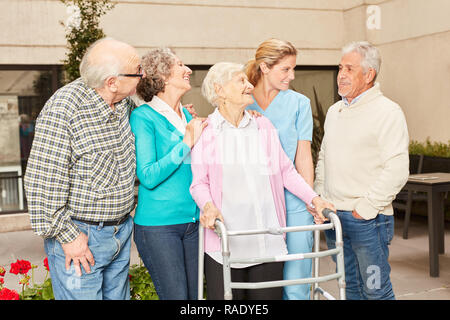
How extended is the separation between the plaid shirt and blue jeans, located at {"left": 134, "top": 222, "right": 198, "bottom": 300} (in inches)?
7.6

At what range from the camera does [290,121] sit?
8.71ft

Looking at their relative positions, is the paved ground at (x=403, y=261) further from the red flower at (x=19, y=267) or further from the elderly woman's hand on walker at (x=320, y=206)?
the red flower at (x=19, y=267)

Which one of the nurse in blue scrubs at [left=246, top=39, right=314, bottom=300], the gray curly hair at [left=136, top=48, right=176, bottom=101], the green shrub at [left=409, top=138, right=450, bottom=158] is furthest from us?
the green shrub at [left=409, top=138, right=450, bottom=158]

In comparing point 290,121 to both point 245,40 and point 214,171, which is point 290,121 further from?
point 245,40

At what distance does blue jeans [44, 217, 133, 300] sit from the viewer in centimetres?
223

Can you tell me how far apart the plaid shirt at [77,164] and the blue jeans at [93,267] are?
2.8 inches

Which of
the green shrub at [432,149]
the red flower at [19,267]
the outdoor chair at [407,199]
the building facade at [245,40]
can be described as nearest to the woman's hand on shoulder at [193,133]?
the red flower at [19,267]

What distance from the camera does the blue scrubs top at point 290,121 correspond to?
265 centimetres

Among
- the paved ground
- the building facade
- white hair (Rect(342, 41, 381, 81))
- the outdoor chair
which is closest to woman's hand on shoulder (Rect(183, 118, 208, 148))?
white hair (Rect(342, 41, 381, 81))

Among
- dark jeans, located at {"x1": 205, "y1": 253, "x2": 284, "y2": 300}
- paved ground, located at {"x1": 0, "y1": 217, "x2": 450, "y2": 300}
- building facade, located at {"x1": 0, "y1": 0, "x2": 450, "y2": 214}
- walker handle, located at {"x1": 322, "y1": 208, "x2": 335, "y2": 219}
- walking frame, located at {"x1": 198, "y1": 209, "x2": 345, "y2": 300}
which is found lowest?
paved ground, located at {"x1": 0, "y1": 217, "x2": 450, "y2": 300}

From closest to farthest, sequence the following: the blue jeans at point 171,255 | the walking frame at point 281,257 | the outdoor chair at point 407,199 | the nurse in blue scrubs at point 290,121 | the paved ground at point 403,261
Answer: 1. the walking frame at point 281,257
2. the blue jeans at point 171,255
3. the nurse in blue scrubs at point 290,121
4. the paved ground at point 403,261
5. the outdoor chair at point 407,199

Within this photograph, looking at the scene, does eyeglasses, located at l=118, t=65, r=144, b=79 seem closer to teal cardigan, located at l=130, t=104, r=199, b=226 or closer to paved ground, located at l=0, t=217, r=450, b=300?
teal cardigan, located at l=130, t=104, r=199, b=226
